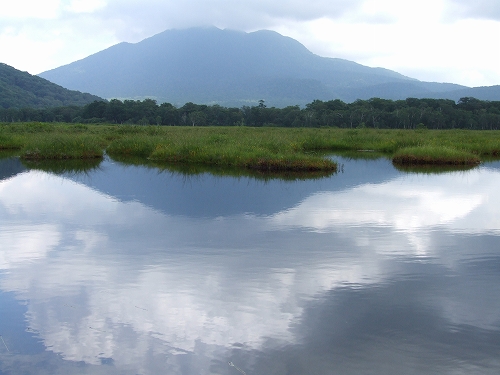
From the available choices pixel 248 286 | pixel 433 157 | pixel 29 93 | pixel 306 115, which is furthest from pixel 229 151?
pixel 29 93

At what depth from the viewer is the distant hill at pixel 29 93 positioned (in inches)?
4433

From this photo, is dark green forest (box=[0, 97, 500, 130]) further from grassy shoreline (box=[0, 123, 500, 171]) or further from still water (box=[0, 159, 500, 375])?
still water (box=[0, 159, 500, 375])

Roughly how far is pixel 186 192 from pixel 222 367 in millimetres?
10727

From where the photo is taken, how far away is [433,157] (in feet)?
80.0

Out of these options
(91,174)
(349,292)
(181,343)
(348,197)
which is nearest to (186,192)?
(348,197)

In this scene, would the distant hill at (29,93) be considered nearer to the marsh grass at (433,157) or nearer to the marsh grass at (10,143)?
the marsh grass at (10,143)

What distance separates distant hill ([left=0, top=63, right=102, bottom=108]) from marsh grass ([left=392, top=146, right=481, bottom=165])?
335 feet

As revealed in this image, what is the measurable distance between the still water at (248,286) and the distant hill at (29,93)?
358 feet

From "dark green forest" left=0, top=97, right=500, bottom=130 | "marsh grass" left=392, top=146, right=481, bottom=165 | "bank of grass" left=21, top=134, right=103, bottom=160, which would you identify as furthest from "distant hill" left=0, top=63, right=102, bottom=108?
"marsh grass" left=392, top=146, right=481, bottom=165

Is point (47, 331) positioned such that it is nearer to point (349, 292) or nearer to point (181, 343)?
point (181, 343)

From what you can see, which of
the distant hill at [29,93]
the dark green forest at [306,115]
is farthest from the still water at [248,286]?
the distant hill at [29,93]

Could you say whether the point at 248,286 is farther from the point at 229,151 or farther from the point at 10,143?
the point at 10,143

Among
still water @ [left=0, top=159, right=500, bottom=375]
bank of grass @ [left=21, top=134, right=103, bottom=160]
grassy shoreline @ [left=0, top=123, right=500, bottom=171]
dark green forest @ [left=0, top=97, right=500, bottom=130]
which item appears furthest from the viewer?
dark green forest @ [left=0, top=97, right=500, bottom=130]

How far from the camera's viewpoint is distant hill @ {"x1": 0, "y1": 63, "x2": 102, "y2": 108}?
4433 inches
